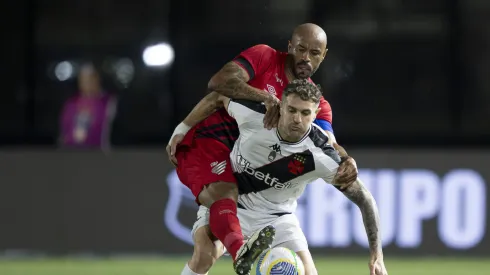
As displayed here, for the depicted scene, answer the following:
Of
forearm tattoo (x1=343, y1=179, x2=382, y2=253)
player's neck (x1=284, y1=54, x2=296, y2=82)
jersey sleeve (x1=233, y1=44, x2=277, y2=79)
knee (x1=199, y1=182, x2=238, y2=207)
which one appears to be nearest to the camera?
forearm tattoo (x1=343, y1=179, x2=382, y2=253)

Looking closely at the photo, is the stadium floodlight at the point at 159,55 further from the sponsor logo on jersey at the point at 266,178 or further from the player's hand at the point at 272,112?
the player's hand at the point at 272,112

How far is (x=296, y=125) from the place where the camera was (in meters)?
7.83

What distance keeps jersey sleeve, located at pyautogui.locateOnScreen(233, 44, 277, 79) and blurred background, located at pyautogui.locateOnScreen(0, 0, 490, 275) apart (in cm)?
A: 405

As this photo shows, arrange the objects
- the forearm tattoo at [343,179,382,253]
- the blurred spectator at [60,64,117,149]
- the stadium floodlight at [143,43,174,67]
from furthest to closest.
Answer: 1. the stadium floodlight at [143,43,174,67]
2. the blurred spectator at [60,64,117,149]
3. the forearm tattoo at [343,179,382,253]

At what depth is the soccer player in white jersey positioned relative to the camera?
7.82 metres

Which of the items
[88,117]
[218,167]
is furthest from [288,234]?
[88,117]

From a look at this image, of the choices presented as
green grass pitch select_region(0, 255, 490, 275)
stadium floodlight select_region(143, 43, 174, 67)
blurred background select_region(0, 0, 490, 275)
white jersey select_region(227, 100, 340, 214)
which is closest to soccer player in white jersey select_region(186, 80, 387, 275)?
white jersey select_region(227, 100, 340, 214)

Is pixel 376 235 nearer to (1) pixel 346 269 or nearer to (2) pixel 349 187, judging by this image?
(2) pixel 349 187

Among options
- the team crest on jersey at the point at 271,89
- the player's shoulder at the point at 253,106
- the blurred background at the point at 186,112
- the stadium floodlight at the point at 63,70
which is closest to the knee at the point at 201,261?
the player's shoulder at the point at 253,106

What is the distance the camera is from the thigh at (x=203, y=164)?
27.4 ft

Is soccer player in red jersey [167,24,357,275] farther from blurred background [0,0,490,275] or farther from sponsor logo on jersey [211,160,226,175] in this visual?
blurred background [0,0,490,275]

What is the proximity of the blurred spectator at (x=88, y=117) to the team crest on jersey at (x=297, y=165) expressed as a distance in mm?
5076

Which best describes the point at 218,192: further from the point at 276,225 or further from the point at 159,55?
the point at 159,55

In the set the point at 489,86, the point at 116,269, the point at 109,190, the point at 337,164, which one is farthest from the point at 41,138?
the point at 337,164
